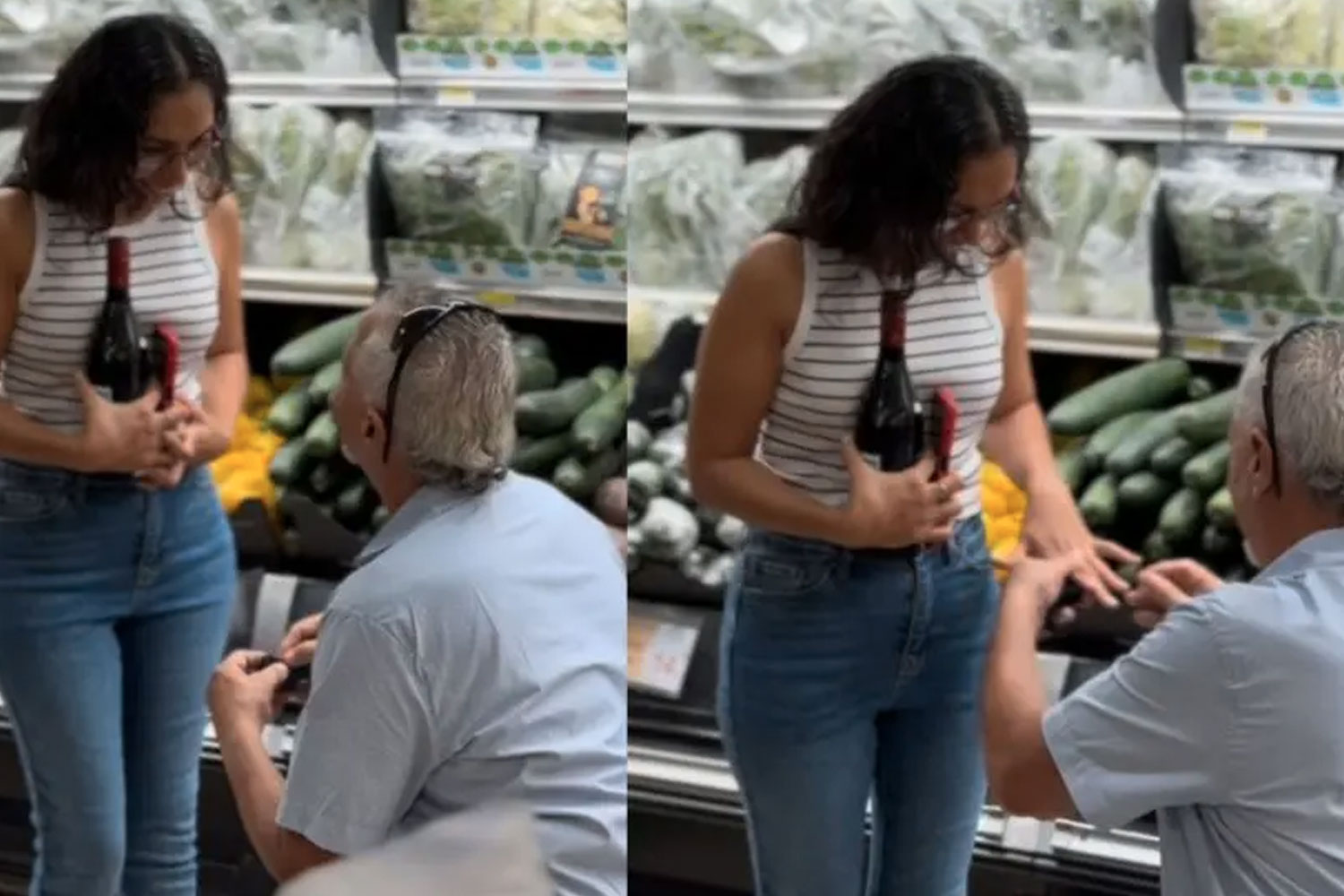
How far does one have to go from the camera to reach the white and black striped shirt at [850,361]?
1.61 meters

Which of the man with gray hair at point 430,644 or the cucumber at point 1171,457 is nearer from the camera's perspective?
the man with gray hair at point 430,644

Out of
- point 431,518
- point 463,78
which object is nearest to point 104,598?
point 431,518

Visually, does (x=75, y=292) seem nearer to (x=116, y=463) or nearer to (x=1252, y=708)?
(x=116, y=463)

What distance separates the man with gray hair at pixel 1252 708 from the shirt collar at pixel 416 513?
0.51 m

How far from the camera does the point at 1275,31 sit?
1.84 meters

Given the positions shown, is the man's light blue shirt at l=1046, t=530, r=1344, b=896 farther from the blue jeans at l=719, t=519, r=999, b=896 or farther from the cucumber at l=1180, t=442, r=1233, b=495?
the cucumber at l=1180, t=442, r=1233, b=495

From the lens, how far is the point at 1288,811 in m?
1.38

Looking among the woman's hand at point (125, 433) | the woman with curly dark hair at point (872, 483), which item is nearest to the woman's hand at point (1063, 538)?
the woman with curly dark hair at point (872, 483)

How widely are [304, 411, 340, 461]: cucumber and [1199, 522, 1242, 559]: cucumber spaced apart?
0.91 metres

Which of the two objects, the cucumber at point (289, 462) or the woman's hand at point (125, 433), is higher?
the woman's hand at point (125, 433)

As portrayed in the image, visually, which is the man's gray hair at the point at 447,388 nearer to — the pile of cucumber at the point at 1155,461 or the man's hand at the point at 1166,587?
the man's hand at the point at 1166,587

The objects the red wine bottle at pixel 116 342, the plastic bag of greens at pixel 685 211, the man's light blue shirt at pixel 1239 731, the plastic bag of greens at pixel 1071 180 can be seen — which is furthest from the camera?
the plastic bag of greens at pixel 685 211

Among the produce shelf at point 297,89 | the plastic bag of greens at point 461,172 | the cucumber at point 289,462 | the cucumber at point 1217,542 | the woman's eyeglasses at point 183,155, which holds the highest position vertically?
the produce shelf at point 297,89

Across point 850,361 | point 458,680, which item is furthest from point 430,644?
point 850,361
